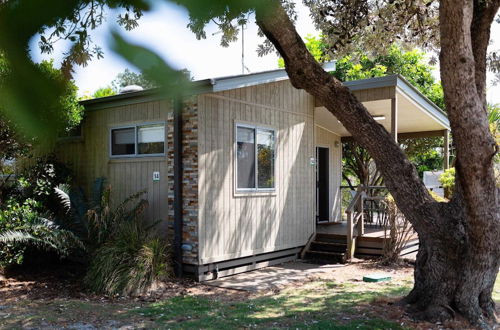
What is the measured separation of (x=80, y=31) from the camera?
2.39 ft

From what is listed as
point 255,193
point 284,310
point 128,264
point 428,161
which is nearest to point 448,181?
point 255,193

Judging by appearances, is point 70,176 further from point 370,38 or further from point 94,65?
point 94,65

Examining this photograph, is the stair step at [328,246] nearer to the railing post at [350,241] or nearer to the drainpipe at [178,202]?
the railing post at [350,241]

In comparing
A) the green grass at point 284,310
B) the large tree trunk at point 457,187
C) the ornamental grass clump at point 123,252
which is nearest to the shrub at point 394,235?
the green grass at point 284,310

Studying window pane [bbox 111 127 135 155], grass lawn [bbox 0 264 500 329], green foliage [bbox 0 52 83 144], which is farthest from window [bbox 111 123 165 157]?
green foliage [bbox 0 52 83 144]

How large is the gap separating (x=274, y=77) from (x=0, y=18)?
29.3 feet

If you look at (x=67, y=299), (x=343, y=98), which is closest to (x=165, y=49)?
(x=343, y=98)

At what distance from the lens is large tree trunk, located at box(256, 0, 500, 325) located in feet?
16.9

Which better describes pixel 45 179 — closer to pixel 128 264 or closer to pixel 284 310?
pixel 128 264

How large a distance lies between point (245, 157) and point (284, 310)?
3.45 meters

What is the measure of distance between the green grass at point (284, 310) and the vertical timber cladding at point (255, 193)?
1.66 meters

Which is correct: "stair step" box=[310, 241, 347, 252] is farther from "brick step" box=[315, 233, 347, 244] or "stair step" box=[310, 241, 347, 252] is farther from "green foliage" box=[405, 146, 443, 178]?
"green foliage" box=[405, 146, 443, 178]

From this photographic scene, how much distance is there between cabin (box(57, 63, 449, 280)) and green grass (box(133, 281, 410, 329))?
64.4 inches

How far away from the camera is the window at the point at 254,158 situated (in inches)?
355
